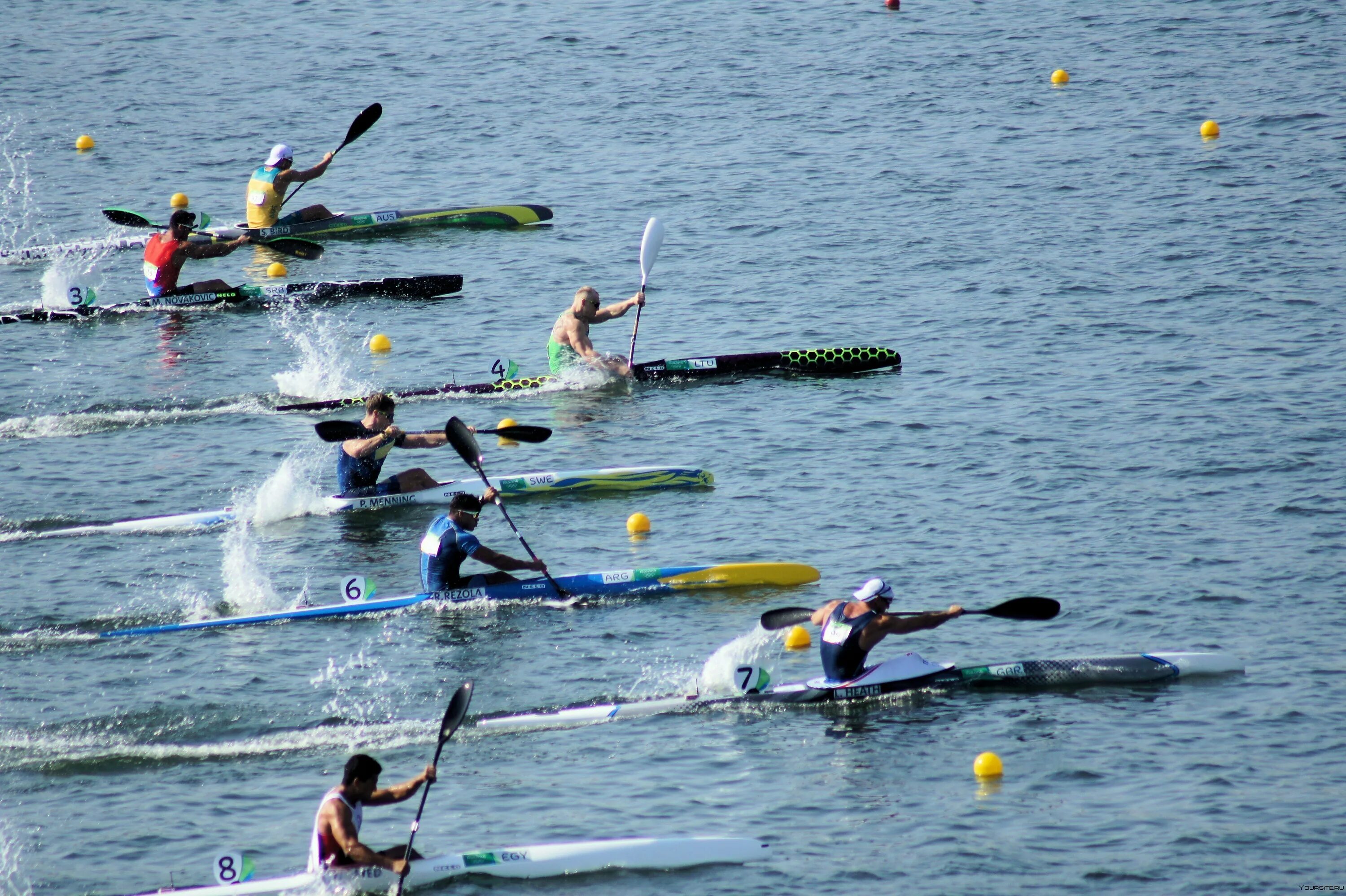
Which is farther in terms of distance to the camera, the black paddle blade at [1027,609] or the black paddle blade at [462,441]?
the black paddle blade at [462,441]

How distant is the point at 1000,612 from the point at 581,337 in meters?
8.13

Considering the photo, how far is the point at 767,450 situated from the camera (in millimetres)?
17750

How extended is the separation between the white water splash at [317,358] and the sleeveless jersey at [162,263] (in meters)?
1.48

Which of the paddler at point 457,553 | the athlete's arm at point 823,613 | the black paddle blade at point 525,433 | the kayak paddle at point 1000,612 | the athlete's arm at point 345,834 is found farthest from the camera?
the black paddle blade at point 525,433

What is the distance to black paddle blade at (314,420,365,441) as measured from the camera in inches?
613

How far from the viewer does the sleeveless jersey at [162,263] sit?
21.9 meters

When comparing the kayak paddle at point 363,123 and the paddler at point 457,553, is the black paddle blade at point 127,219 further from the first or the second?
the paddler at point 457,553

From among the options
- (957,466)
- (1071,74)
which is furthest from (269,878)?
(1071,74)

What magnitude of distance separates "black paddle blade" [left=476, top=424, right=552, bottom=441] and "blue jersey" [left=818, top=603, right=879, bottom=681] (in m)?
4.35

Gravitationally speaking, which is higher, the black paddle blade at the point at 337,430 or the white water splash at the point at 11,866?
the black paddle blade at the point at 337,430

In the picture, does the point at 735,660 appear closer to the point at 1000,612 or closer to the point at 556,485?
the point at 1000,612

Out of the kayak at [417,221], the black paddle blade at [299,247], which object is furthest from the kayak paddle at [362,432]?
the kayak at [417,221]

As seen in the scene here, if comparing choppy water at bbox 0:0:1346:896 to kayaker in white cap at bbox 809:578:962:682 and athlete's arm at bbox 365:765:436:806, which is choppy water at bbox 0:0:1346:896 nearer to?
kayaker in white cap at bbox 809:578:962:682

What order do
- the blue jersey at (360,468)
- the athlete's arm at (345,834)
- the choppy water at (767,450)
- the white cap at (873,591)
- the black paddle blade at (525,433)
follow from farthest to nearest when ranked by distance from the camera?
the blue jersey at (360,468)
the black paddle blade at (525,433)
the white cap at (873,591)
the choppy water at (767,450)
the athlete's arm at (345,834)
